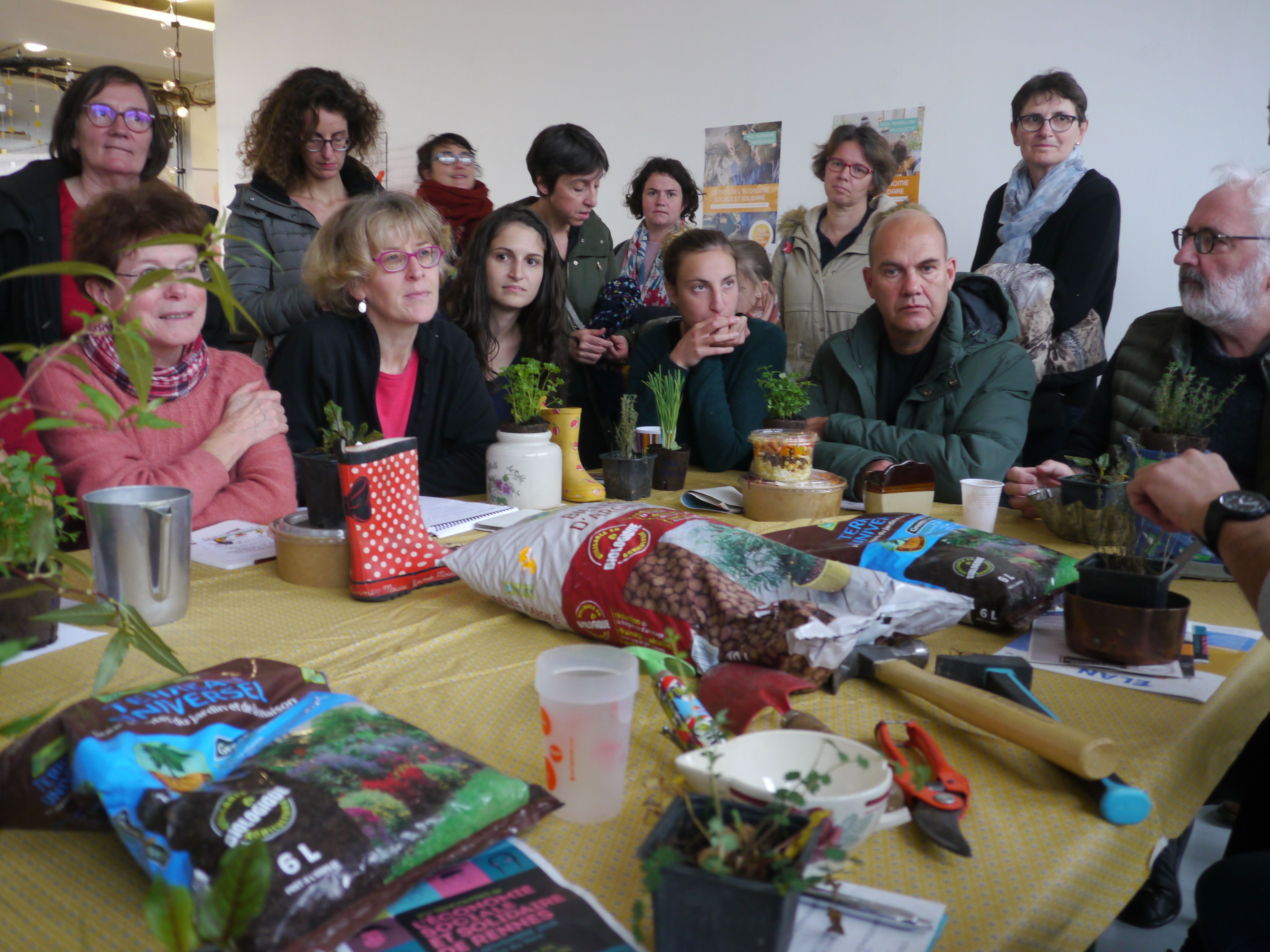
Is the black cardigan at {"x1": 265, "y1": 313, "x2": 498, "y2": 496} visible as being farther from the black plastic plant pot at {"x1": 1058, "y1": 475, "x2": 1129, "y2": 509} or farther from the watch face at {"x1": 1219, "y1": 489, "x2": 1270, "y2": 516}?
the watch face at {"x1": 1219, "y1": 489, "x2": 1270, "y2": 516}

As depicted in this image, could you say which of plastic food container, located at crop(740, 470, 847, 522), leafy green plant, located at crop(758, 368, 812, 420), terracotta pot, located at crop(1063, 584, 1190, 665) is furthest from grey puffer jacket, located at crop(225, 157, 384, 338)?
terracotta pot, located at crop(1063, 584, 1190, 665)

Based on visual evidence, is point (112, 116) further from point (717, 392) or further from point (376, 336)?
point (717, 392)

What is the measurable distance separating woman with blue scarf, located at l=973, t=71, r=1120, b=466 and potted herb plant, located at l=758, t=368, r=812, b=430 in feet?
4.66

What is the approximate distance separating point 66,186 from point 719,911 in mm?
2907

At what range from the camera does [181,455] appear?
1756 millimetres

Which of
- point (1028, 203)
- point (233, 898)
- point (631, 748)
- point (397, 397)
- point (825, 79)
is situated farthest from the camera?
point (825, 79)

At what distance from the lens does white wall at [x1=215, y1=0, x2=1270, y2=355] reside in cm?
337

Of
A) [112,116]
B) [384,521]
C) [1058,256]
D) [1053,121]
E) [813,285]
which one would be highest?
[1053,121]

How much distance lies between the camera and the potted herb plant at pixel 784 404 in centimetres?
183

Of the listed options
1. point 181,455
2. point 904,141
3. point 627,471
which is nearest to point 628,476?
point 627,471

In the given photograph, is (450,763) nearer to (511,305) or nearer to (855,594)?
(855,594)

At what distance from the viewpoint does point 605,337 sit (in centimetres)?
302

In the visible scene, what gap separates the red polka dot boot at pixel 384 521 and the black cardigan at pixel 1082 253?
2.46m

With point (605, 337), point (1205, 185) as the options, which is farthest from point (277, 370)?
point (1205, 185)
